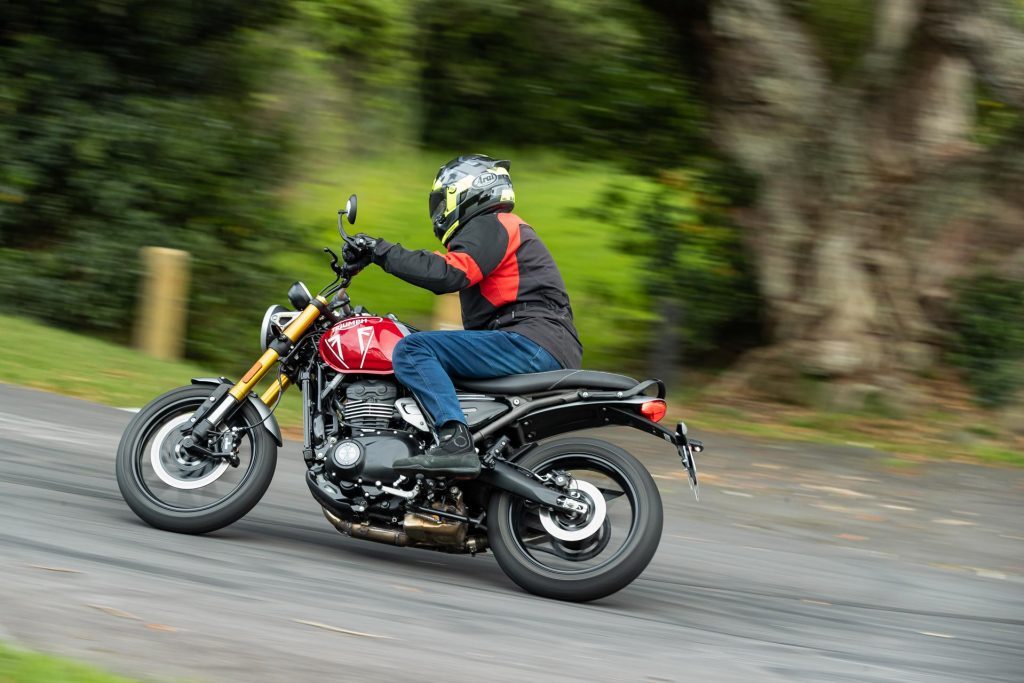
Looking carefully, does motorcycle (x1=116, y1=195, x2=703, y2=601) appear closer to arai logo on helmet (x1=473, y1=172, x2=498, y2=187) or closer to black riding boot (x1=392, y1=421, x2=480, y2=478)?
black riding boot (x1=392, y1=421, x2=480, y2=478)

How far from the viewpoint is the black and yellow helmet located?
21.0ft

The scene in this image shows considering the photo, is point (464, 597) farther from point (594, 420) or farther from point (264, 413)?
point (264, 413)

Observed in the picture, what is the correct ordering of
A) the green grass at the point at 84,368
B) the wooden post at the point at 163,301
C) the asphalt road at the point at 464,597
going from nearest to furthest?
the asphalt road at the point at 464,597
the green grass at the point at 84,368
the wooden post at the point at 163,301

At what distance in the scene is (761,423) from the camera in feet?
41.8

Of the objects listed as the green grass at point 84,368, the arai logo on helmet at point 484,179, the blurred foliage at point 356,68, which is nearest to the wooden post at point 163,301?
the green grass at point 84,368

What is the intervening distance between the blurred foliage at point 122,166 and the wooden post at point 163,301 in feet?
2.23

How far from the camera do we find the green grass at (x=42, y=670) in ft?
13.5

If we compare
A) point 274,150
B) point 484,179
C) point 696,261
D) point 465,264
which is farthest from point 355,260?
point 274,150

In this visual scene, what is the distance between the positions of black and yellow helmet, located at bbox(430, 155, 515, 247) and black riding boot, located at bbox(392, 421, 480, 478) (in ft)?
3.10

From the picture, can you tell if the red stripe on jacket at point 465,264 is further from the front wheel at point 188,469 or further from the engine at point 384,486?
the front wheel at point 188,469

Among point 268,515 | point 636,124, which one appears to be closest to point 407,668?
point 268,515

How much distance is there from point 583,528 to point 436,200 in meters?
1.77

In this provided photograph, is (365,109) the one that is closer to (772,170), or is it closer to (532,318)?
(772,170)

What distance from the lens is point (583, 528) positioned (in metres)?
6.14
